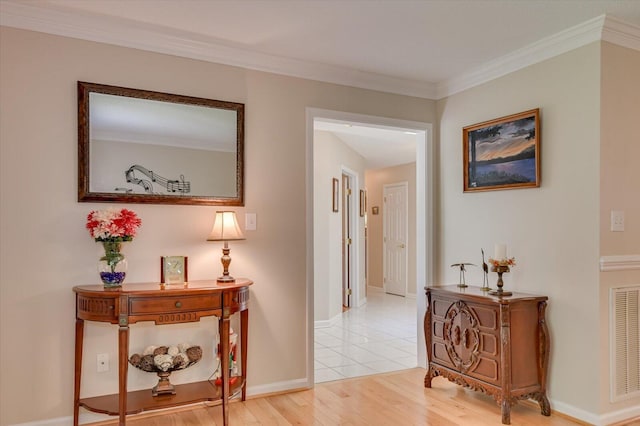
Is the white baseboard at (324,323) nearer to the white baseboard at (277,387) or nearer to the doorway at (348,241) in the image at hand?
the doorway at (348,241)

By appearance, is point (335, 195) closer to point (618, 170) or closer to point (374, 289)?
point (374, 289)

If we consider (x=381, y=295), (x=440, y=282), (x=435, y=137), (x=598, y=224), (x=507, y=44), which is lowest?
(x=381, y=295)

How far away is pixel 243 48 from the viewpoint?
10.9ft

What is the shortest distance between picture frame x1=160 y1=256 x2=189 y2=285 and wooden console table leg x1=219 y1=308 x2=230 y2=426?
1.44 ft

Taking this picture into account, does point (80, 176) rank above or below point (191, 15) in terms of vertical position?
below

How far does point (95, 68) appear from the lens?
9.70 ft

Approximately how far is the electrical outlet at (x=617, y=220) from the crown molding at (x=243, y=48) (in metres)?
1.09

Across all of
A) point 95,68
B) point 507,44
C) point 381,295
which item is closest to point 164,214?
point 95,68

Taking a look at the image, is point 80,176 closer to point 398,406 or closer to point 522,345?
point 398,406

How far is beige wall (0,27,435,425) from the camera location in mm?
2750

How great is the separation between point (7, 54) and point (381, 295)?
7.08m

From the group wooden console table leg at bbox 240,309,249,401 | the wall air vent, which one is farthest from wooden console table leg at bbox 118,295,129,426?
the wall air vent

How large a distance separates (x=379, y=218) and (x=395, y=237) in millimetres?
684

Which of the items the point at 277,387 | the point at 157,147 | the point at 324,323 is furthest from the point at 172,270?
the point at 324,323
